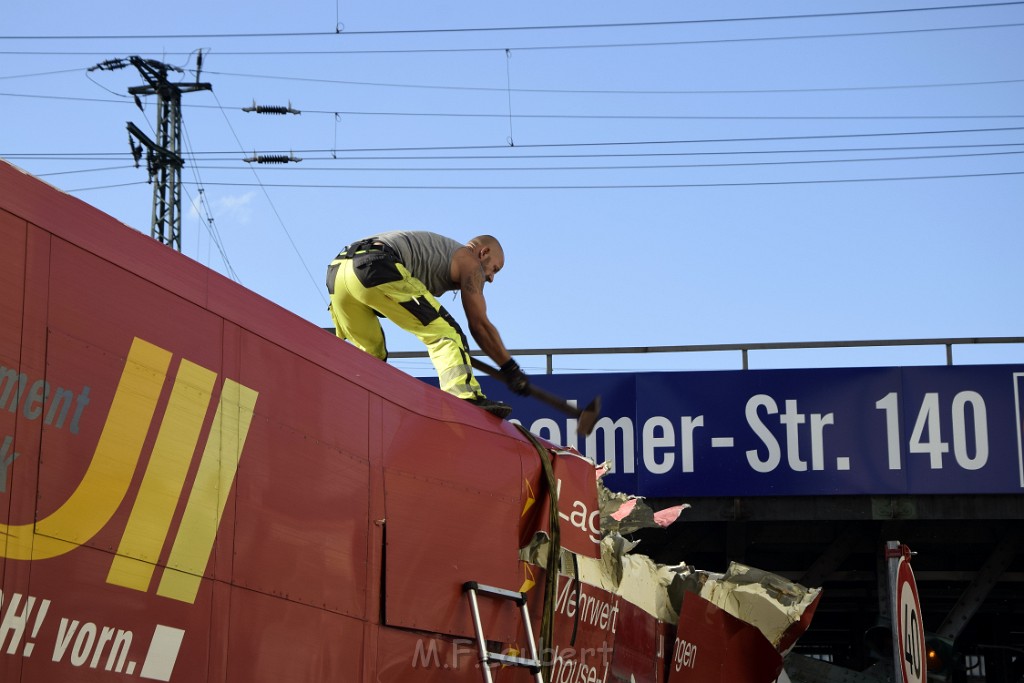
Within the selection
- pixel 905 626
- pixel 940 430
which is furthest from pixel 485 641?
pixel 940 430

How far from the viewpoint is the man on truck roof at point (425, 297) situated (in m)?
6.91

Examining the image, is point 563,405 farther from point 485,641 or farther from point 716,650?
point 716,650

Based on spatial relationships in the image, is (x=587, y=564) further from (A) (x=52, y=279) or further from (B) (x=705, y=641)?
(A) (x=52, y=279)

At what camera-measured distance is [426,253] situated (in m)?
7.16

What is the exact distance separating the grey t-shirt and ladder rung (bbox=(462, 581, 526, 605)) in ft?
5.44

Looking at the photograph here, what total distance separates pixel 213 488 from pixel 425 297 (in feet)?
8.39

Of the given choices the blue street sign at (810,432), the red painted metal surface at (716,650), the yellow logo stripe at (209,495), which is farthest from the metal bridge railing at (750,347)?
the yellow logo stripe at (209,495)

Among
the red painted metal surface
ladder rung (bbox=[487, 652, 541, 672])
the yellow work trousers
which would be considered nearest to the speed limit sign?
the red painted metal surface

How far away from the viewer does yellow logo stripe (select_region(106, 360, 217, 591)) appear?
164 inches

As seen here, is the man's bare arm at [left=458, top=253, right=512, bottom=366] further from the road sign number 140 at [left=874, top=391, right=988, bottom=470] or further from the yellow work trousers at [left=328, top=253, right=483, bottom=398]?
the road sign number 140 at [left=874, top=391, right=988, bottom=470]

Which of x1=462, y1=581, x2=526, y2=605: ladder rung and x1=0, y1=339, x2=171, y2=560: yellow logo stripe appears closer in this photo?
x1=0, y1=339, x2=171, y2=560: yellow logo stripe

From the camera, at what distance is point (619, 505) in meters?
8.51

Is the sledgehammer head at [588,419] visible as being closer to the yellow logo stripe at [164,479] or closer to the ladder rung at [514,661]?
the ladder rung at [514,661]

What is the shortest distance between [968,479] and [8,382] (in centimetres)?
1118
